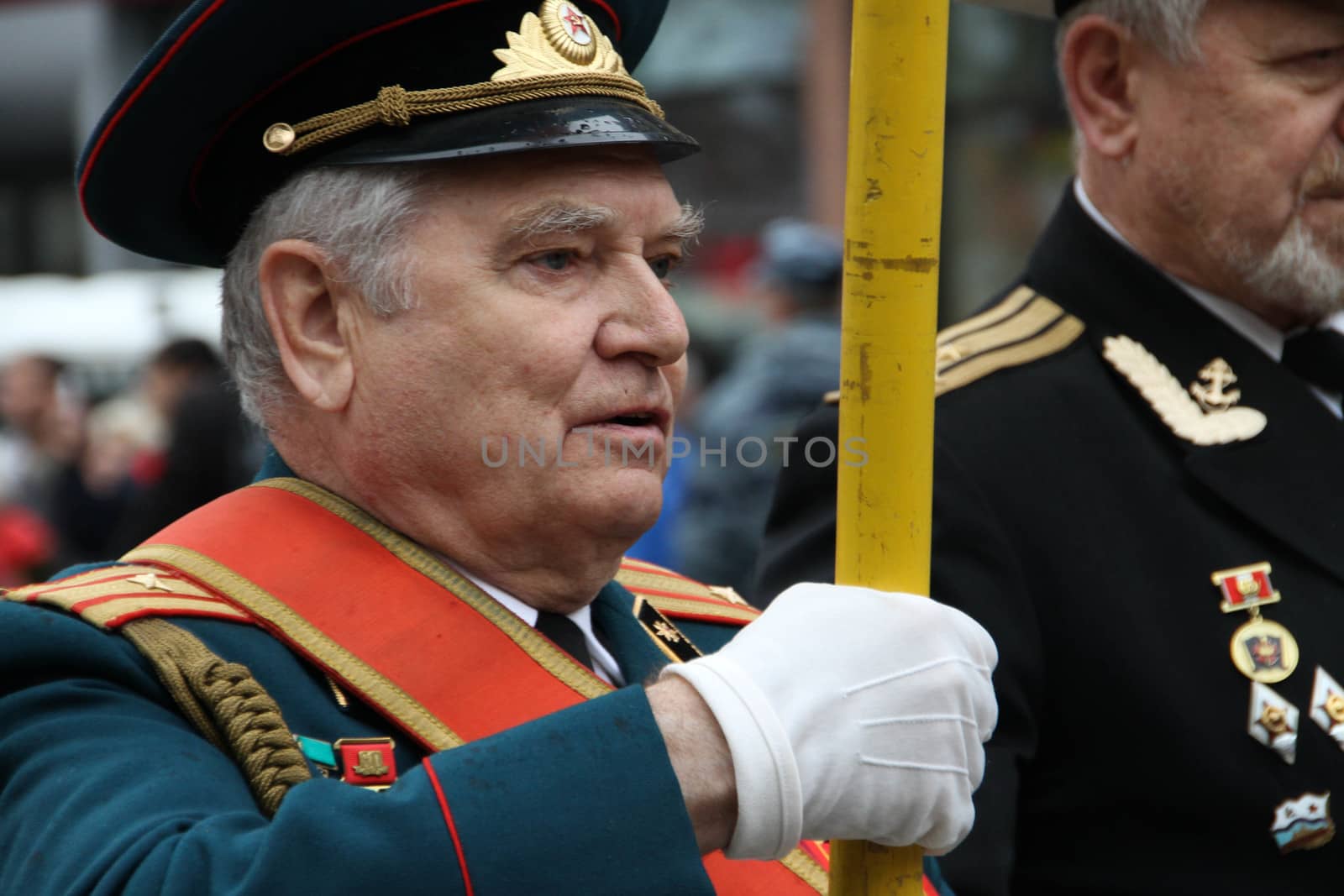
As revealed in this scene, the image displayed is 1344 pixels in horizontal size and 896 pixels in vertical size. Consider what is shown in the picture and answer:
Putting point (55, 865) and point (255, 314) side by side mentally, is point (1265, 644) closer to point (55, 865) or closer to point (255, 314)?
point (255, 314)

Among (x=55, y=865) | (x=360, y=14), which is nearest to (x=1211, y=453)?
(x=360, y=14)

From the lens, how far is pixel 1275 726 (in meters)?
2.50

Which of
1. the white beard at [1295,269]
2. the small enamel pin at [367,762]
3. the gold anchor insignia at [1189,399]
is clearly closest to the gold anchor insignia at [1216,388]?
the gold anchor insignia at [1189,399]

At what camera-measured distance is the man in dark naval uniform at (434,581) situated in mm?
1655

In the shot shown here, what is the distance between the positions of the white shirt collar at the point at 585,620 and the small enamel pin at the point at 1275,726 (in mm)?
937

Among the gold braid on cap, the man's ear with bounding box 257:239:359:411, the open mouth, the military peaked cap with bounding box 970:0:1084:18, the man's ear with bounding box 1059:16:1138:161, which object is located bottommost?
the open mouth

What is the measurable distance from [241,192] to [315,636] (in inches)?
23.1

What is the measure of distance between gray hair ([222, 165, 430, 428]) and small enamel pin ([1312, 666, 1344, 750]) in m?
1.42

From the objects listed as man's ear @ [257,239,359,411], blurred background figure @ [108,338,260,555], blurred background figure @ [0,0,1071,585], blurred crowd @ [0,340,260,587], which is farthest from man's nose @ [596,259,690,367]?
blurred background figure @ [0,0,1071,585]

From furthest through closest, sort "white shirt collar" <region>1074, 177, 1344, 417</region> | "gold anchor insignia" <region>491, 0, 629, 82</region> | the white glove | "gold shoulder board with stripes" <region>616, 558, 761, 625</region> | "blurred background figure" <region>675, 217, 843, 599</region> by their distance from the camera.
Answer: "blurred background figure" <region>675, 217, 843, 599</region>, "white shirt collar" <region>1074, 177, 1344, 417</region>, "gold shoulder board with stripes" <region>616, 558, 761, 625</region>, "gold anchor insignia" <region>491, 0, 629, 82</region>, the white glove

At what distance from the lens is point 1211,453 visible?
8.89 feet

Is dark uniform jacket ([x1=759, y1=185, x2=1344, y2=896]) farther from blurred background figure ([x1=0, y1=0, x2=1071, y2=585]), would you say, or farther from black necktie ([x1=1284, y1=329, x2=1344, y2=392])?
blurred background figure ([x1=0, y1=0, x2=1071, y2=585])

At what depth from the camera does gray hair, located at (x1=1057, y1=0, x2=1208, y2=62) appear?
9.00 ft

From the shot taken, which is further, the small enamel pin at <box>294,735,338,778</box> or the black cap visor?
the black cap visor
